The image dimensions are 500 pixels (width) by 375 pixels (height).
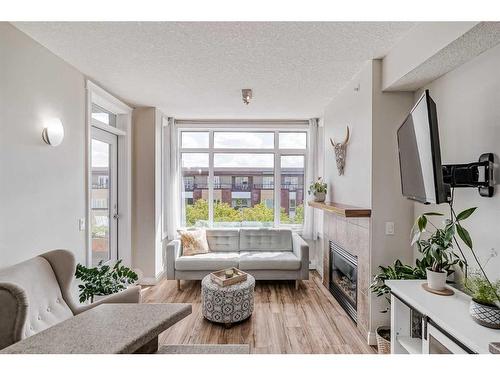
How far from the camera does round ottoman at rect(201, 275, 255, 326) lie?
2.55m

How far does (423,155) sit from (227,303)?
213cm

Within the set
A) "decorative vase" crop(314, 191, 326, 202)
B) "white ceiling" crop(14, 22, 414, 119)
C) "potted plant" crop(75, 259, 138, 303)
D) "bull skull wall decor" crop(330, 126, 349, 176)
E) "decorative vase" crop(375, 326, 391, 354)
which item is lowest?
"decorative vase" crop(375, 326, 391, 354)

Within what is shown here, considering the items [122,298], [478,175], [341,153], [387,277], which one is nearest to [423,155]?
[478,175]

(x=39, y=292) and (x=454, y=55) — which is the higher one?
(x=454, y=55)

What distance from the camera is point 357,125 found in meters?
2.59

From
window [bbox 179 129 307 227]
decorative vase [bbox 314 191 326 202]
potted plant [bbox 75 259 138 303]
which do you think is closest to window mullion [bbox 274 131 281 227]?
window [bbox 179 129 307 227]

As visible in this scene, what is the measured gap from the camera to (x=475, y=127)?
168 cm

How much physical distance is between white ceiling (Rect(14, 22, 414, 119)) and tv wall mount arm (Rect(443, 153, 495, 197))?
3.37 feet

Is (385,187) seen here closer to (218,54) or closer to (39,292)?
(218,54)

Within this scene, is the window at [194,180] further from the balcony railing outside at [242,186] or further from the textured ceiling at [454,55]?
the textured ceiling at [454,55]

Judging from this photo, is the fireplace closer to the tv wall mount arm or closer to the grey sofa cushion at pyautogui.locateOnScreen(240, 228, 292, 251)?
the grey sofa cushion at pyautogui.locateOnScreen(240, 228, 292, 251)

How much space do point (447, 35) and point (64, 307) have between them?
304cm

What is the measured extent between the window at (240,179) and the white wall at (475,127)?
8.46 ft
